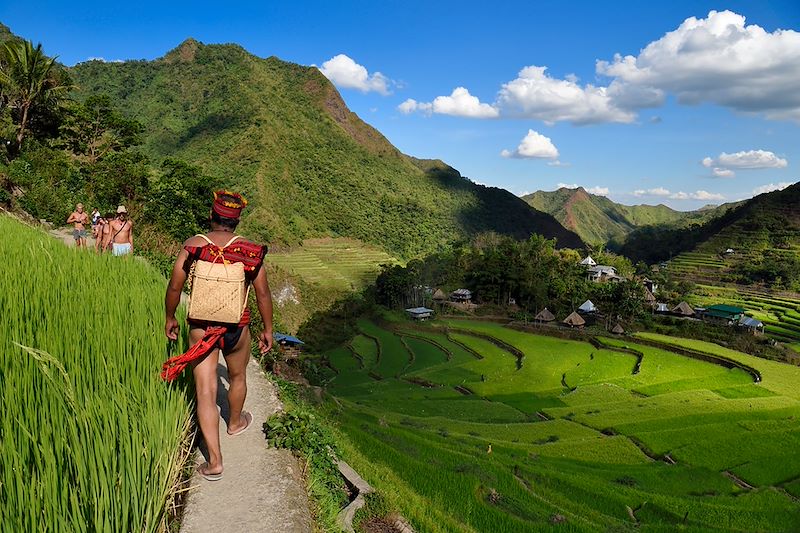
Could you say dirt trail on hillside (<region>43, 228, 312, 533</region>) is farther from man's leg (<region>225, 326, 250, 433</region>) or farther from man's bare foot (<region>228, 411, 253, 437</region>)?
man's leg (<region>225, 326, 250, 433</region>)

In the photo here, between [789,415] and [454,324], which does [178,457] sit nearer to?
[789,415]

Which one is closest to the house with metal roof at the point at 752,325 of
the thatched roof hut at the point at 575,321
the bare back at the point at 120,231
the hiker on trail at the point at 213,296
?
the thatched roof hut at the point at 575,321

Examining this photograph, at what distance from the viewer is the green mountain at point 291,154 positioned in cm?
8712

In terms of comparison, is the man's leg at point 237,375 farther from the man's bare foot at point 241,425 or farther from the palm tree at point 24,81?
the palm tree at point 24,81

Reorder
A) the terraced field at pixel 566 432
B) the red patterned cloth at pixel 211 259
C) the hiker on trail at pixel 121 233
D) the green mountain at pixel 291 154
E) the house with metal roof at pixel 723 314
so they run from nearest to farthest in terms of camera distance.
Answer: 1. the red patterned cloth at pixel 211 259
2. the terraced field at pixel 566 432
3. the hiker on trail at pixel 121 233
4. the house with metal roof at pixel 723 314
5. the green mountain at pixel 291 154

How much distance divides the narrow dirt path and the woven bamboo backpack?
102cm

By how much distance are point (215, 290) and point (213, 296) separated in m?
0.04

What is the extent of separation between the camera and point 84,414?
2.17m

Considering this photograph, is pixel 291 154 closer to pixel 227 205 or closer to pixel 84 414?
pixel 227 205

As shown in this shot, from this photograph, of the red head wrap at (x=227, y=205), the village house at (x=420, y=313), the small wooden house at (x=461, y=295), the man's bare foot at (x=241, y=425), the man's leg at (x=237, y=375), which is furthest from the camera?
the small wooden house at (x=461, y=295)

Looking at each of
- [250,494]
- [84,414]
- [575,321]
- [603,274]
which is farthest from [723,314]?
[84,414]

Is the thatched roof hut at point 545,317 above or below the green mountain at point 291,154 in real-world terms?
below

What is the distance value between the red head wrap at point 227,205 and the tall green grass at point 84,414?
108 cm

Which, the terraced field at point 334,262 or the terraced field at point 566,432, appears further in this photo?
the terraced field at point 334,262
